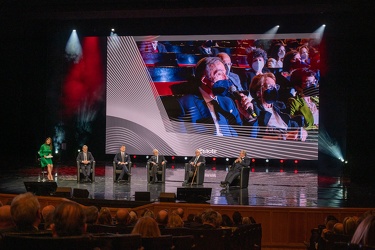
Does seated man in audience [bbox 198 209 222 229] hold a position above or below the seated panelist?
below

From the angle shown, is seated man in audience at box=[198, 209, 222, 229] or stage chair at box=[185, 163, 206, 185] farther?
stage chair at box=[185, 163, 206, 185]

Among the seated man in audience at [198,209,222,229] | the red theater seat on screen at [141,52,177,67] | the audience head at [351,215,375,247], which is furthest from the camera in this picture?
the red theater seat on screen at [141,52,177,67]

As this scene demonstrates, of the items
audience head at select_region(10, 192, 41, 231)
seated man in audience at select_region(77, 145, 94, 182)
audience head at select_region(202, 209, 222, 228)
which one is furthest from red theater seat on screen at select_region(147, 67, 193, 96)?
audience head at select_region(10, 192, 41, 231)

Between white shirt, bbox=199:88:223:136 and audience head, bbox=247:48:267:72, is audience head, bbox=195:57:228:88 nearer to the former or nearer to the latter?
white shirt, bbox=199:88:223:136

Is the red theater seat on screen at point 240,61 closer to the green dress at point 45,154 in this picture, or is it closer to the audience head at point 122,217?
the green dress at point 45,154

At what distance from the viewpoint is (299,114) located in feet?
55.2

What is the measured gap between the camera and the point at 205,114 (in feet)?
56.9

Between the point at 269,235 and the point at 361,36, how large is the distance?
8.95 metres

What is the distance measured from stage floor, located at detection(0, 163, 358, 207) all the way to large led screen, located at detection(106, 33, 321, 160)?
0.84m

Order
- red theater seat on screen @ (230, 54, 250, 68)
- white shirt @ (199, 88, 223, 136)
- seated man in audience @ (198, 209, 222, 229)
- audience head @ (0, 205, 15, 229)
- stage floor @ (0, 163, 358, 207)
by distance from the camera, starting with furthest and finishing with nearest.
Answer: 1. white shirt @ (199, 88, 223, 136)
2. red theater seat on screen @ (230, 54, 250, 68)
3. stage floor @ (0, 163, 358, 207)
4. seated man in audience @ (198, 209, 222, 229)
5. audience head @ (0, 205, 15, 229)

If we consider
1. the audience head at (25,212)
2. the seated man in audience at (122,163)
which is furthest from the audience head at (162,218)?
the seated man in audience at (122,163)

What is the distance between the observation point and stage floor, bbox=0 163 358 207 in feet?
35.3

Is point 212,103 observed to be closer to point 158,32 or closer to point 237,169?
point 158,32

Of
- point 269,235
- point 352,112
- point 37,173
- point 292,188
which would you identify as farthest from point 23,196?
point 352,112
